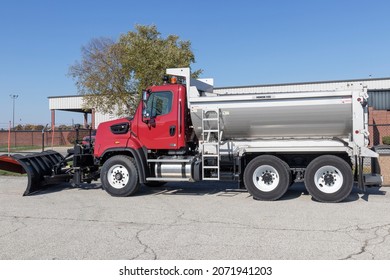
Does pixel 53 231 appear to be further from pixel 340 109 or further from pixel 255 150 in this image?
pixel 340 109

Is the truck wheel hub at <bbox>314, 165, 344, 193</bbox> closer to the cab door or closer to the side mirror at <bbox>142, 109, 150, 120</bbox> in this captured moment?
the cab door

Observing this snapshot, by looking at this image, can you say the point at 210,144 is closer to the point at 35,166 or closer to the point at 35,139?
the point at 35,166

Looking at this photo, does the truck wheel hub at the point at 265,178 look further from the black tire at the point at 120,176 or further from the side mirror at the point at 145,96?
the side mirror at the point at 145,96

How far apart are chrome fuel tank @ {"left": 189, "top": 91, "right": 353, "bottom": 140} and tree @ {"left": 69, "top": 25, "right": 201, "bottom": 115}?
425 inches

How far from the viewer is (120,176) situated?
10.3 metres

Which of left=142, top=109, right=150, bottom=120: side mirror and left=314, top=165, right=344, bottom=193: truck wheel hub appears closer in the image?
left=314, top=165, right=344, bottom=193: truck wheel hub

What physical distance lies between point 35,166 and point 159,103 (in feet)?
12.4

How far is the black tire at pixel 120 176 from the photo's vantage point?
1022 cm

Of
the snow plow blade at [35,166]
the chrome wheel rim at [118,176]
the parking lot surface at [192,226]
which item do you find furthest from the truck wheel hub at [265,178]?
the snow plow blade at [35,166]

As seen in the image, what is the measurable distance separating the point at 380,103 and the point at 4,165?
33.0 m

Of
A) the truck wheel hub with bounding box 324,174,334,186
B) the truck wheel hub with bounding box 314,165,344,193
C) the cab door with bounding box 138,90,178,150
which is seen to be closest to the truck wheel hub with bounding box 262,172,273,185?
the truck wheel hub with bounding box 314,165,344,193

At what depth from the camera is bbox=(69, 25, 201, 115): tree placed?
2027 cm

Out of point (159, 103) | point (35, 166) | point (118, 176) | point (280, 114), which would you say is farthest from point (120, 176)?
point (280, 114)

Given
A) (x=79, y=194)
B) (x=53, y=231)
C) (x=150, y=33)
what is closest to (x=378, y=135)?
(x=150, y=33)
